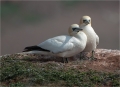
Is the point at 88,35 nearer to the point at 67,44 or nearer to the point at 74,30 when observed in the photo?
the point at 74,30

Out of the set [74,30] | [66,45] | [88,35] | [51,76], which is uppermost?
[74,30]

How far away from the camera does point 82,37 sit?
31.3ft

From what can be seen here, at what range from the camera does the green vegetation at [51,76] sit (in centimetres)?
814

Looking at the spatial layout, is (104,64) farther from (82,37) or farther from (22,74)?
(22,74)

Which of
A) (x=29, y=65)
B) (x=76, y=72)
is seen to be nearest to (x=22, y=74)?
(x=29, y=65)

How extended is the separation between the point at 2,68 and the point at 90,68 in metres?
1.95

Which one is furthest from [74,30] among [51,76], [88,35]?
[51,76]

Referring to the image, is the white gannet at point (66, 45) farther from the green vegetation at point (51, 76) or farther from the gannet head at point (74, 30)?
the green vegetation at point (51, 76)

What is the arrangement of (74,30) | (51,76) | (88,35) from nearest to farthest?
(51,76), (74,30), (88,35)

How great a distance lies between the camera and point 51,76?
27.4 feet

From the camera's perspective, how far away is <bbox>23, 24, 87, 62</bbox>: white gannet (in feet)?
30.8

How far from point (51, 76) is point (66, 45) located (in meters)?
1.22

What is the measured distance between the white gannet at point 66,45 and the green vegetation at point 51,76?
1.70 ft

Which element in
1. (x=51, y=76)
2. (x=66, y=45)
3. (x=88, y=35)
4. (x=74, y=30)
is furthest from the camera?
(x=88, y=35)
